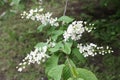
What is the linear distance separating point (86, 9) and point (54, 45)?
129 inches

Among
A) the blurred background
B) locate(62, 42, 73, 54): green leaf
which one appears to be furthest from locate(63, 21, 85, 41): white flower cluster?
the blurred background

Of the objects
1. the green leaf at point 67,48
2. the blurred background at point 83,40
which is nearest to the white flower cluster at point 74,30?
the green leaf at point 67,48

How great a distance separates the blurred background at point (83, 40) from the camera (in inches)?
158

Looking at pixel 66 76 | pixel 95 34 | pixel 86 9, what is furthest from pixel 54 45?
pixel 86 9

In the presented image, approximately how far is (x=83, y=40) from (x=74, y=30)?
9.24 ft

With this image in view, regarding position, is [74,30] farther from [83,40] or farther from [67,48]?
[83,40]

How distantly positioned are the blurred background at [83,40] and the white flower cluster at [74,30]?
2.01 m

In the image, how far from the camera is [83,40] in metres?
4.42

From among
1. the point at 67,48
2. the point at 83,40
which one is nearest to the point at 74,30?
the point at 67,48

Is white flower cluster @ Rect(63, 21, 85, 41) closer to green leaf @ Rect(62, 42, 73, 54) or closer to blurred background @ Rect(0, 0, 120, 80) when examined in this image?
green leaf @ Rect(62, 42, 73, 54)

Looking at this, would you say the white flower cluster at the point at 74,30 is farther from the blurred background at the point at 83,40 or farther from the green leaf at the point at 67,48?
the blurred background at the point at 83,40

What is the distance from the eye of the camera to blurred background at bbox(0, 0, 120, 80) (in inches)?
158

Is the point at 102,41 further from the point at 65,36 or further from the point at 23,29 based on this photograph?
the point at 65,36

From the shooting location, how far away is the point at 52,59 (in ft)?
5.42
